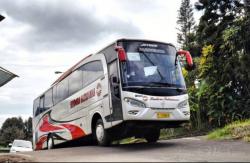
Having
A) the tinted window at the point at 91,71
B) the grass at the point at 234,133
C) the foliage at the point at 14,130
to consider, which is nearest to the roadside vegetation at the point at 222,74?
the grass at the point at 234,133

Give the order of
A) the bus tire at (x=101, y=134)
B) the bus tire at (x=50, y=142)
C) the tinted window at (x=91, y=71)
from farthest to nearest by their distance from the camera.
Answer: the bus tire at (x=50, y=142) < the tinted window at (x=91, y=71) < the bus tire at (x=101, y=134)

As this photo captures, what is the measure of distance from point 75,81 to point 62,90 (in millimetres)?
2015

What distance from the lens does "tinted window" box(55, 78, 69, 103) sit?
810 inches

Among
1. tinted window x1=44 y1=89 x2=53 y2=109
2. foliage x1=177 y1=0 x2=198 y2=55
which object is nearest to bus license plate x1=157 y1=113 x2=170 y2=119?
tinted window x1=44 y1=89 x2=53 y2=109

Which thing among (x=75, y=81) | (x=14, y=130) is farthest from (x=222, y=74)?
(x=14, y=130)

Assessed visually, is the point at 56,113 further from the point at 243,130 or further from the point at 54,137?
the point at 243,130

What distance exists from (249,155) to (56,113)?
1167 cm

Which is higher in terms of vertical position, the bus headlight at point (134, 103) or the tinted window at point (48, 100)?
the tinted window at point (48, 100)

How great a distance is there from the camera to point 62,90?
21.2 metres

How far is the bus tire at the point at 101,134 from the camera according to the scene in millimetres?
15938

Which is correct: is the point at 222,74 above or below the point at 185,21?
below

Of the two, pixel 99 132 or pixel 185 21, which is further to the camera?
pixel 185 21

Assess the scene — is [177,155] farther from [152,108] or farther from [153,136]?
[153,136]

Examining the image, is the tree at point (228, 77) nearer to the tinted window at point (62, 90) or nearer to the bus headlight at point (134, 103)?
the tinted window at point (62, 90)
